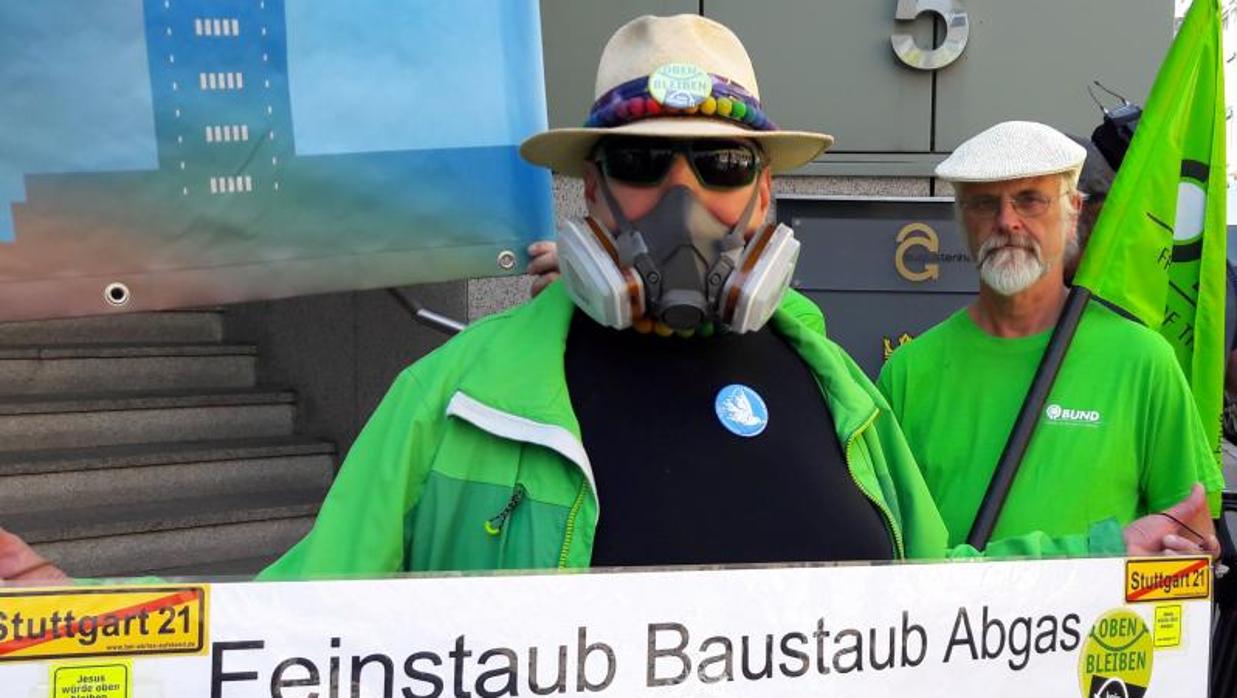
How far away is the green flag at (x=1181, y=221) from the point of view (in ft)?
9.89

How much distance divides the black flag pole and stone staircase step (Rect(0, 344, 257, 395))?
377 cm

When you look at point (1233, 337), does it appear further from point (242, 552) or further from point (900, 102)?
point (242, 552)

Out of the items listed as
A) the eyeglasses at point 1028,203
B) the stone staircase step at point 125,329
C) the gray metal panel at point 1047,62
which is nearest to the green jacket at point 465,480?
the eyeglasses at point 1028,203

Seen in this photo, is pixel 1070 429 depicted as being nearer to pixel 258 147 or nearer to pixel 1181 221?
pixel 1181 221

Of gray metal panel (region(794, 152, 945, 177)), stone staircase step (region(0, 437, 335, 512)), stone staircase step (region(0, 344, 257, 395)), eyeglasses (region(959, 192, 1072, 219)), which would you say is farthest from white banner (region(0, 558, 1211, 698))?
stone staircase step (region(0, 344, 257, 395))

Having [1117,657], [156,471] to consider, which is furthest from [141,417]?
[1117,657]

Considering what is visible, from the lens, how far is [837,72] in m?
5.30

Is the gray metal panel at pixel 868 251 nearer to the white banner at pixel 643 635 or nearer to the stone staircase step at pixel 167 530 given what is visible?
the stone staircase step at pixel 167 530

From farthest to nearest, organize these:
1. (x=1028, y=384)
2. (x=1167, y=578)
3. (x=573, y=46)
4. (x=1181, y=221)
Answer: (x=573, y=46) < (x=1181, y=221) < (x=1028, y=384) < (x=1167, y=578)

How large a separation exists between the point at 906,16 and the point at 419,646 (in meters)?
4.39

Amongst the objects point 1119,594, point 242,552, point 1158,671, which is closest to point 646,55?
point 1119,594

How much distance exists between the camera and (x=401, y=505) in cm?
171

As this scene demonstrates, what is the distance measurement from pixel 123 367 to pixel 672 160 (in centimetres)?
398

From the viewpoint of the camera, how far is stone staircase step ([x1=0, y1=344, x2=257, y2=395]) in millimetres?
4977
